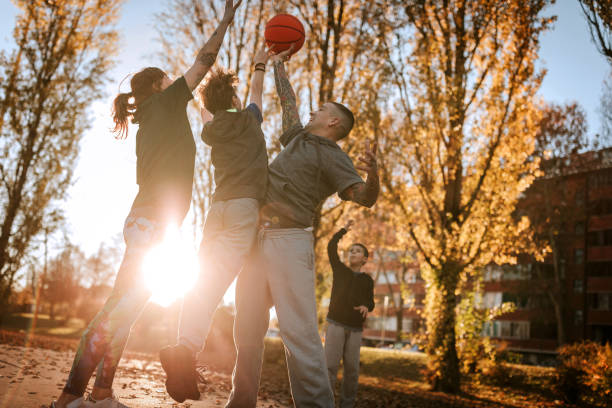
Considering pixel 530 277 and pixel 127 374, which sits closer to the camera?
pixel 127 374

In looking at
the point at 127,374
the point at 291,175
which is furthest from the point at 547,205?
the point at 291,175

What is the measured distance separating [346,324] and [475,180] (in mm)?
8096

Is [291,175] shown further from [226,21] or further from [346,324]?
[346,324]

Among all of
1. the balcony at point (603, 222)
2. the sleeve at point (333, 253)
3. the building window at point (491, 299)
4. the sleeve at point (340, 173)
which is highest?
the balcony at point (603, 222)

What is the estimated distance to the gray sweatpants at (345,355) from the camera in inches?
231

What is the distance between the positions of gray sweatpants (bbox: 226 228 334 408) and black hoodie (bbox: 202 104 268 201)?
32 centimetres

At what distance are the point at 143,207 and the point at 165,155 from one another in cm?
37

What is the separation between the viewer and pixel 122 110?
3.49m

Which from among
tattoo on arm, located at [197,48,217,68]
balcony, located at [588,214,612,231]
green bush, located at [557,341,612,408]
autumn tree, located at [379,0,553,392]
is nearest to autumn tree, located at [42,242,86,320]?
autumn tree, located at [379,0,553,392]

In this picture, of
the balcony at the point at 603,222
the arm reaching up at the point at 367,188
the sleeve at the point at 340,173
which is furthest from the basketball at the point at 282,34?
the balcony at the point at 603,222

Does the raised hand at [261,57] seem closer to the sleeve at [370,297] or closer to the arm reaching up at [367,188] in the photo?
the arm reaching up at [367,188]

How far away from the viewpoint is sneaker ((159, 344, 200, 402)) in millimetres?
2615

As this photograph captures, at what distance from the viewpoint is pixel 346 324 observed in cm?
617

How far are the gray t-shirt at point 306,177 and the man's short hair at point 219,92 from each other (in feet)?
1.74
